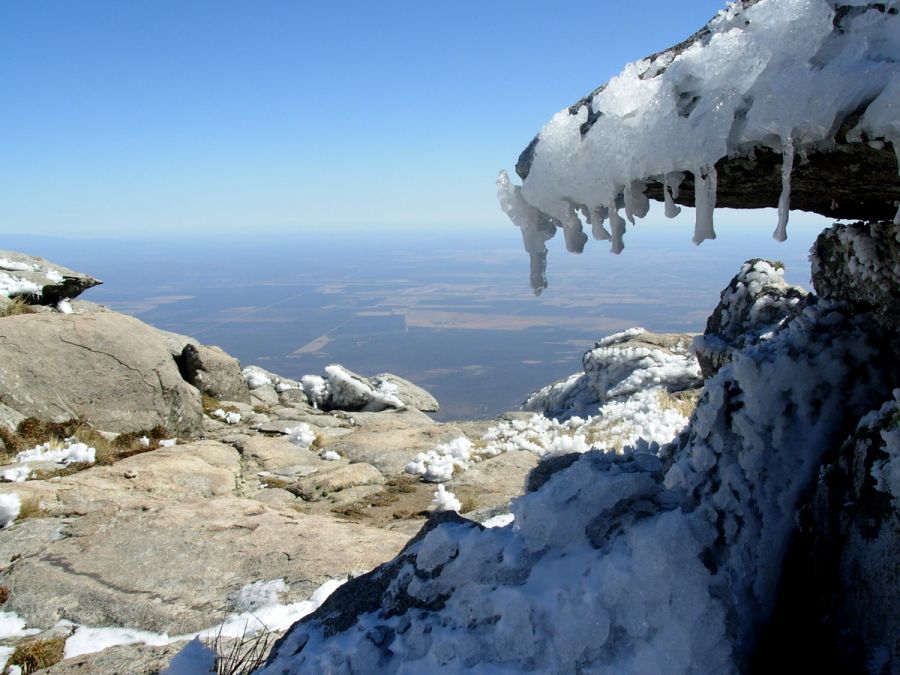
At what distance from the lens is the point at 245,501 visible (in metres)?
9.66

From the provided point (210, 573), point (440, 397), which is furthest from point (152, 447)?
point (440, 397)

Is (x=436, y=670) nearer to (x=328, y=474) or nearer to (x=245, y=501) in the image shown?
(x=245, y=501)

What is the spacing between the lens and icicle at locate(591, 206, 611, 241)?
4.20m

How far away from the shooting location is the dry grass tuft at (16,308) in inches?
672

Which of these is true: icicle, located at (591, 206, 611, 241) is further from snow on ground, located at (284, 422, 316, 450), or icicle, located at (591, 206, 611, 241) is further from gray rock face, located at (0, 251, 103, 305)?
gray rock face, located at (0, 251, 103, 305)

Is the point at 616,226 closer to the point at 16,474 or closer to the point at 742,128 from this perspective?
the point at 742,128

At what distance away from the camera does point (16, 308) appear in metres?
17.5

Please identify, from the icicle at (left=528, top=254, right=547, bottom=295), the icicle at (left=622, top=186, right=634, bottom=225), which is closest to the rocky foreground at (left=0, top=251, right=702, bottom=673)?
the icicle at (left=528, top=254, right=547, bottom=295)

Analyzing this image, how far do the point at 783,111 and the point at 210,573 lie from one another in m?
7.23

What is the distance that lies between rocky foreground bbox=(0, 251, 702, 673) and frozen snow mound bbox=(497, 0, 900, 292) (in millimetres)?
3180

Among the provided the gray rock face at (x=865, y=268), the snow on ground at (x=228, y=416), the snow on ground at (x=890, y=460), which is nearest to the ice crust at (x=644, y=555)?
the gray rock face at (x=865, y=268)

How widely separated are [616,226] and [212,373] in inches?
751

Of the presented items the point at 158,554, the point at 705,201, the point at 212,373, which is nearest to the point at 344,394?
the point at 212,373

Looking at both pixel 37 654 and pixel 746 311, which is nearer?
pixel 37 654
